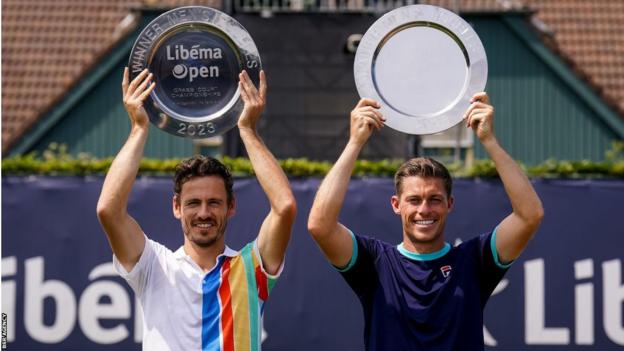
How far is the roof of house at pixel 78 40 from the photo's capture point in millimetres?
18562

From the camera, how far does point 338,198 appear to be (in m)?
4.57

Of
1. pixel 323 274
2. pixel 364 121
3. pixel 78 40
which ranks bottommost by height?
pixel 323 274

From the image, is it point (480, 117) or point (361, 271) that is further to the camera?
point (361, 271)

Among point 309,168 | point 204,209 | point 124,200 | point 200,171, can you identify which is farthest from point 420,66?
point 309,168

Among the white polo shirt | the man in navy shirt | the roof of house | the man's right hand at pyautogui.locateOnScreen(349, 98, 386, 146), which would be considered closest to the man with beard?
the white polo shirt

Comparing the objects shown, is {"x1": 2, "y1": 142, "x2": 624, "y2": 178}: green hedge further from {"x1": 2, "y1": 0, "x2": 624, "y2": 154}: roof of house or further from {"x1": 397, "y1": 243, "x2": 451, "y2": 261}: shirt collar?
{"x1": 2, "y1": 0, "x2": 624, "y2": 154}: roof of house

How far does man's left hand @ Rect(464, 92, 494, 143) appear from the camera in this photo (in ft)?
14.8

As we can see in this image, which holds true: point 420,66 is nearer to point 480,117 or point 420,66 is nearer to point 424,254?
point 480,117

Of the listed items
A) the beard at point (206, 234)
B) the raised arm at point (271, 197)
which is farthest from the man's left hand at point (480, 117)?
the beard at point (206, 234)

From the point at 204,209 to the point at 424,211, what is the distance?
969mm

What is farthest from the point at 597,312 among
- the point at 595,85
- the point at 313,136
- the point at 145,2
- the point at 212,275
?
the point at 145,2

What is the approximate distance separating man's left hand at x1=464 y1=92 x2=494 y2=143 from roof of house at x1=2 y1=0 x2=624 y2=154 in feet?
45.4

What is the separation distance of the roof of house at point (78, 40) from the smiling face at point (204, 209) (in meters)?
13.9

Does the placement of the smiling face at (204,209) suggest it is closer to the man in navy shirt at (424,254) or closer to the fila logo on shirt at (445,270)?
the man in navy shirt at (424,254)
